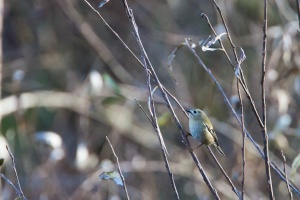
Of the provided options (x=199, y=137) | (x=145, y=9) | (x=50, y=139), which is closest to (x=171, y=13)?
(x=145, y=9)

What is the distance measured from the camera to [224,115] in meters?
7.09

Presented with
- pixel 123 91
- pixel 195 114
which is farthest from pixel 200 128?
pixel 123 91

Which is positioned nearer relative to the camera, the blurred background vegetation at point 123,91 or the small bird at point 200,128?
the small bird at point 200,128

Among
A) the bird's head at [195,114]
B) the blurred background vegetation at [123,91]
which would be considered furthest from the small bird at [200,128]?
the blurred background vegetation at [123,91]

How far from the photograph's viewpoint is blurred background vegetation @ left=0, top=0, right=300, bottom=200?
616cm

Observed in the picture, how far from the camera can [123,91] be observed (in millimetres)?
6008

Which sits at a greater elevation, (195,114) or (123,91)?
(195,114)

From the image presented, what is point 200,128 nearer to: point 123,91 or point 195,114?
point 195,114

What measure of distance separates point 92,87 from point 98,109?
1632mm

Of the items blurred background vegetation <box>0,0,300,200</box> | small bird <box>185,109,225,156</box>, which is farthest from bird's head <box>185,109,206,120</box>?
blurred background vegetation <box>0,0,300,200</box>

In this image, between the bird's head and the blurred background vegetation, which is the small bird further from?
the blurred background vegetation

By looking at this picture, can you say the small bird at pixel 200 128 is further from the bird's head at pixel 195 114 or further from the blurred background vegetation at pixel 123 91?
the blurred background vegetation at pixel 123 91

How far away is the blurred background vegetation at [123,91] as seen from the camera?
6.16 m

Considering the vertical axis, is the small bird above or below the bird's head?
below
